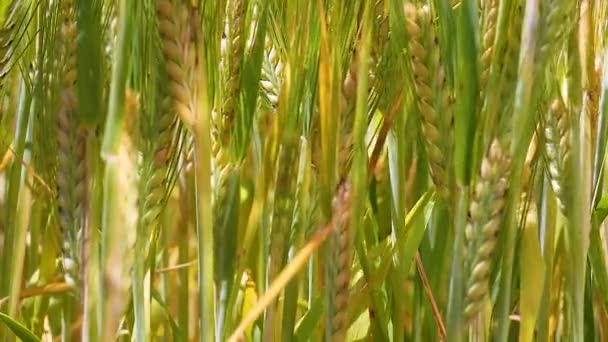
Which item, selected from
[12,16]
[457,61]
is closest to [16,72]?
[12,16]

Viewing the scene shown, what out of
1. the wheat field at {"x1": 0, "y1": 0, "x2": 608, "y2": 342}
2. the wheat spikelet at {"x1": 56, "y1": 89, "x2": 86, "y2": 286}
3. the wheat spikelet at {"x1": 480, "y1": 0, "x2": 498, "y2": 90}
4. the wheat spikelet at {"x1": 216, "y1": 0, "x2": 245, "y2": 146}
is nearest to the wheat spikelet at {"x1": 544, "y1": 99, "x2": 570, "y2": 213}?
the wheat field at {"x1": 0, "y1": 0, "x2": 608, "y2": 342}

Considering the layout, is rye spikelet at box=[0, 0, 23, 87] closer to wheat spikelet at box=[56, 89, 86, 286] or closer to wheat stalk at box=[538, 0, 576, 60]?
wheat spikelet at box=[56, 89, 86, 286]

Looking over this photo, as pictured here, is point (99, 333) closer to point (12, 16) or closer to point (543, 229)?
point (12, 16)

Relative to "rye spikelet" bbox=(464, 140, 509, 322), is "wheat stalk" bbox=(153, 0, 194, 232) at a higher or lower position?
higher

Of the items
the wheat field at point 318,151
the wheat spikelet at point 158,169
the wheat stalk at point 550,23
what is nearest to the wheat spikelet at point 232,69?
the wheat field at point 318,151

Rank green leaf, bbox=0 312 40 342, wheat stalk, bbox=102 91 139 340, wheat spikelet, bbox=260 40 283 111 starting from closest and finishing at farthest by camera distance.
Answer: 1. wheat stalk, bbox=102 91 139 340
2. green leaf, bbox=0 312 40 342
3. wheat spikelet, bbox=260 40 283 111

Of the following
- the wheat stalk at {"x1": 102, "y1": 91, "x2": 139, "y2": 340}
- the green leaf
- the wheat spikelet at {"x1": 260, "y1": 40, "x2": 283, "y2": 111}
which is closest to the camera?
the wheat stalk at {"x1": 102, "y1": 91, "x2": 139, "y2": 340}

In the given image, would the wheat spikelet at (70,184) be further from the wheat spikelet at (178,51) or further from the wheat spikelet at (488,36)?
the wheat spikelet at (488,36)
